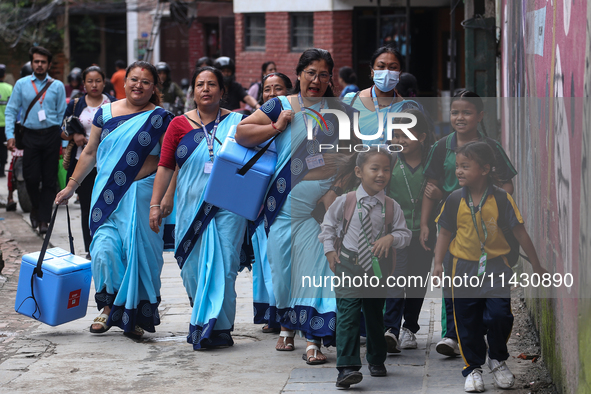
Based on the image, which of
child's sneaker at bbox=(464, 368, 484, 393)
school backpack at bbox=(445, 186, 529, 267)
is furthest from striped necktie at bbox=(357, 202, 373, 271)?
child's sneaker at bbox=(464, 368, 484, 393)

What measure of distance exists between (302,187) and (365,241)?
0.65 m

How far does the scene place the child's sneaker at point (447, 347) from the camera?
16.6 feet

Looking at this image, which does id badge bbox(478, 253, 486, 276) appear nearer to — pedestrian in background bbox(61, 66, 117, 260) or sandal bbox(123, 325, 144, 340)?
sandal bbox(123, 325, 144, 340)

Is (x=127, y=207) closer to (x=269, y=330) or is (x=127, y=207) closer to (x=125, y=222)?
(x=125, y=222)

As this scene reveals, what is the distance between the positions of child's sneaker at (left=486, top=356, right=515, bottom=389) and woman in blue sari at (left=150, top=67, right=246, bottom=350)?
1.70 metres

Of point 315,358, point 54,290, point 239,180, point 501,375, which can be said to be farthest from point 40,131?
point 501,375

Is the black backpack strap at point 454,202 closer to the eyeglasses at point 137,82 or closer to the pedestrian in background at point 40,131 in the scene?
the eyeglasses at point 137,82

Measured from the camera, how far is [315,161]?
4.96 metres

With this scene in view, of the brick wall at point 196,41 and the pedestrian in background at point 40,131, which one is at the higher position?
the brick wall at point 196,41

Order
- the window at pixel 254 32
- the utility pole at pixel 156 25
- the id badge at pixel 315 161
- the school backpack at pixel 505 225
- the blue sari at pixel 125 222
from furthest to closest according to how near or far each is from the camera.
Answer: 1. the utility pole at pixel 156 25
2. the window at pixel 254 32
3. the blue sari at pixel 125 222
4. the id badge at pixel 315 161
5. the school backpack at pixel 505 225

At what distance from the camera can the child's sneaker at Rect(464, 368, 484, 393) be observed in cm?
439

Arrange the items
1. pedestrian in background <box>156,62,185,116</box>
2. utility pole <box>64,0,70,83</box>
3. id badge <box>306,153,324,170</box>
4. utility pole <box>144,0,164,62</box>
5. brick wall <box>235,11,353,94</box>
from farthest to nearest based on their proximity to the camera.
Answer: utility pole <box>64,0,70,83</box> → utility pole <box>144,0,164,62</box> → brick wall <box>235,11,353,94</box> → pedestrian in background <box>156,62,185,116</box> → id badge <box>306,153,324,170</box>

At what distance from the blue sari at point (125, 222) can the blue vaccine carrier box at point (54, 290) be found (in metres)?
0.10

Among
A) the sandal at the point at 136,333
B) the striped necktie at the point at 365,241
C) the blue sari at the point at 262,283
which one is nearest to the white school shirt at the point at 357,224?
the striped necktie at the point at 365,241
